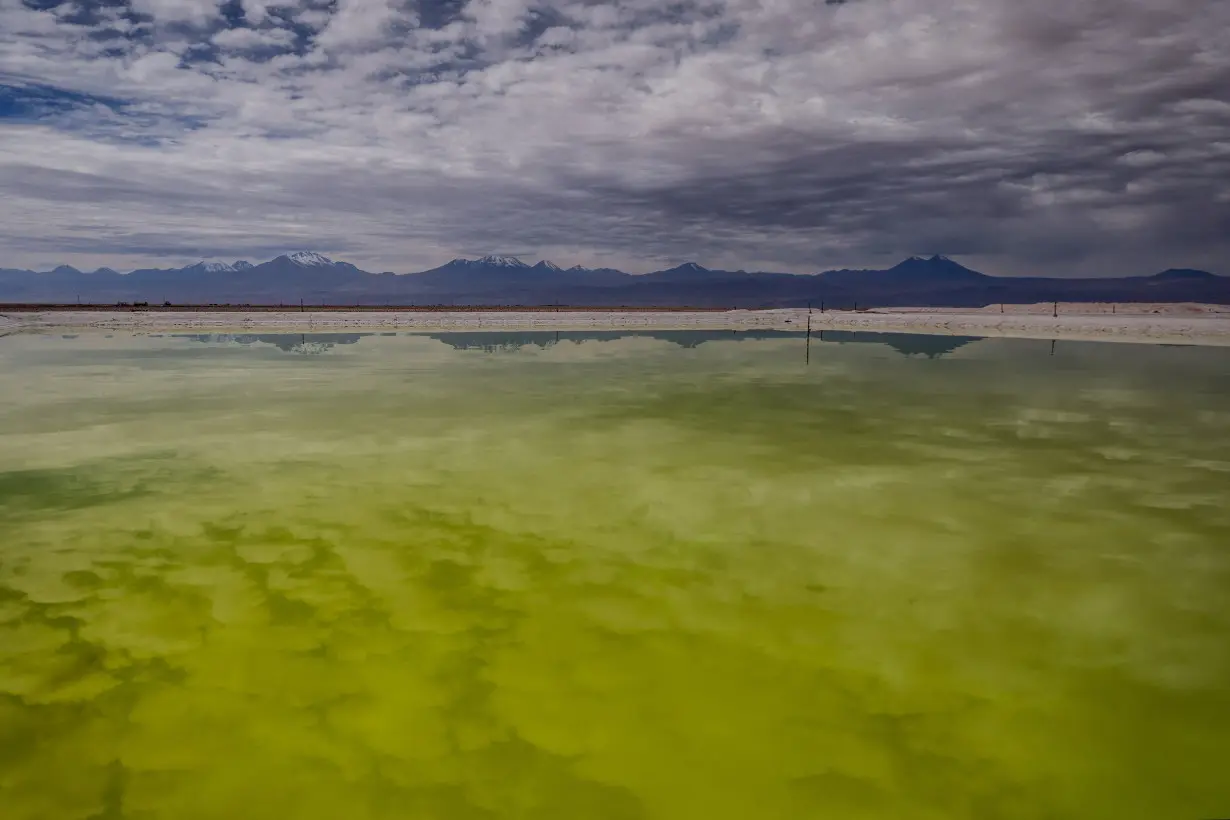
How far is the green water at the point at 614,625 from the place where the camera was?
5070mm

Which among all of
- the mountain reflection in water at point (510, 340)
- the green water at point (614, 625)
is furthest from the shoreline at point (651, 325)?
the green water at point (614, 625)

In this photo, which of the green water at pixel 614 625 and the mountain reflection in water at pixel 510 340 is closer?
the green water at pixel 614 625

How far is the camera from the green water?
5.07 m

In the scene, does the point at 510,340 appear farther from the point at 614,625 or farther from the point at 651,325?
the point at 614,625

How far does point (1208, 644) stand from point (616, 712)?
573 centimetres

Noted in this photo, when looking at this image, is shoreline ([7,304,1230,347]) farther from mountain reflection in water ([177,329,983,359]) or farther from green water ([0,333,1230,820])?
green water ([0,333,1230,820])

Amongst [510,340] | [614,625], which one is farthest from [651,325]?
[614,625]

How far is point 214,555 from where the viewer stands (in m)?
9.28

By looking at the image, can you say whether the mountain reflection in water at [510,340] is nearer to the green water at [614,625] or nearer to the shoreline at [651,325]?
the shoreline at [651,325]

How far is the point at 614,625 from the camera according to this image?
290 inches

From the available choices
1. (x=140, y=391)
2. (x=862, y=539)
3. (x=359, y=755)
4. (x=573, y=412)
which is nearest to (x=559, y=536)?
(x=862, y=539)

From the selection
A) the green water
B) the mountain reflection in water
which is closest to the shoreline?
the mountain reflection in water

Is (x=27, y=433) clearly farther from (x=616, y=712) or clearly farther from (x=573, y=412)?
(x=616, y=712)

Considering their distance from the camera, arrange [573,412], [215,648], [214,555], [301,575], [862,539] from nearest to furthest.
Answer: [215,648], [301,575], [214,555], [862,539], [573,412]
